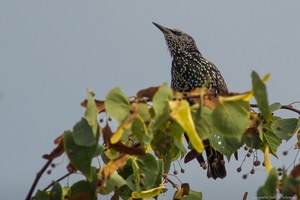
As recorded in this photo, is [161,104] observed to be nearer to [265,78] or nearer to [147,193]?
[265,78]

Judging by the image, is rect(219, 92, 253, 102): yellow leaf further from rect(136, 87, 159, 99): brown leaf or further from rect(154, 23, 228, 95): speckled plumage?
rect(154, 23, 228, 95): speckled plumage

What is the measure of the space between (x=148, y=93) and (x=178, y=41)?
519 centimetres

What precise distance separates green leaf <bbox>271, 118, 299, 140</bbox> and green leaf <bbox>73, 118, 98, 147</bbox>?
1.33m

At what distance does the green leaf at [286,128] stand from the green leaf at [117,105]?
1.30 metres

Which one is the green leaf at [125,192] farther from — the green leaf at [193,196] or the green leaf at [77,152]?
the green leaf at [77,152]

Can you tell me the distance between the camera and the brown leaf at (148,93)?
7.84ft

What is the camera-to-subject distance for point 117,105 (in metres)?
2.34

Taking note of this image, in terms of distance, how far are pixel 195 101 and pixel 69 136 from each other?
16.2 inches

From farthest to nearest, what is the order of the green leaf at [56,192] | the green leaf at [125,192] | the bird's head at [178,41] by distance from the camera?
the bird's head at [178,41], the green leaf at [125,192], the green leaf at [56,192]

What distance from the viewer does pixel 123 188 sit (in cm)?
324

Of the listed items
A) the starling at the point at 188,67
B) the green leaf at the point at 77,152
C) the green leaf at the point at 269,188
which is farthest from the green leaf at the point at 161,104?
the starling at the point at 188,67

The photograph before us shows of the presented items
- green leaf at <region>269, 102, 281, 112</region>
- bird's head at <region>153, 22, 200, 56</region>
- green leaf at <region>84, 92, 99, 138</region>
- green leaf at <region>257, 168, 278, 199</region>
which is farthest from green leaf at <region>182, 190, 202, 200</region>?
bird's head at <region>153, 22, 200, 56</region>

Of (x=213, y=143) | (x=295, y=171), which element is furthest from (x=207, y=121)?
(x=213, y=143)

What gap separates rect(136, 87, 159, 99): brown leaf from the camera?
239 cm
